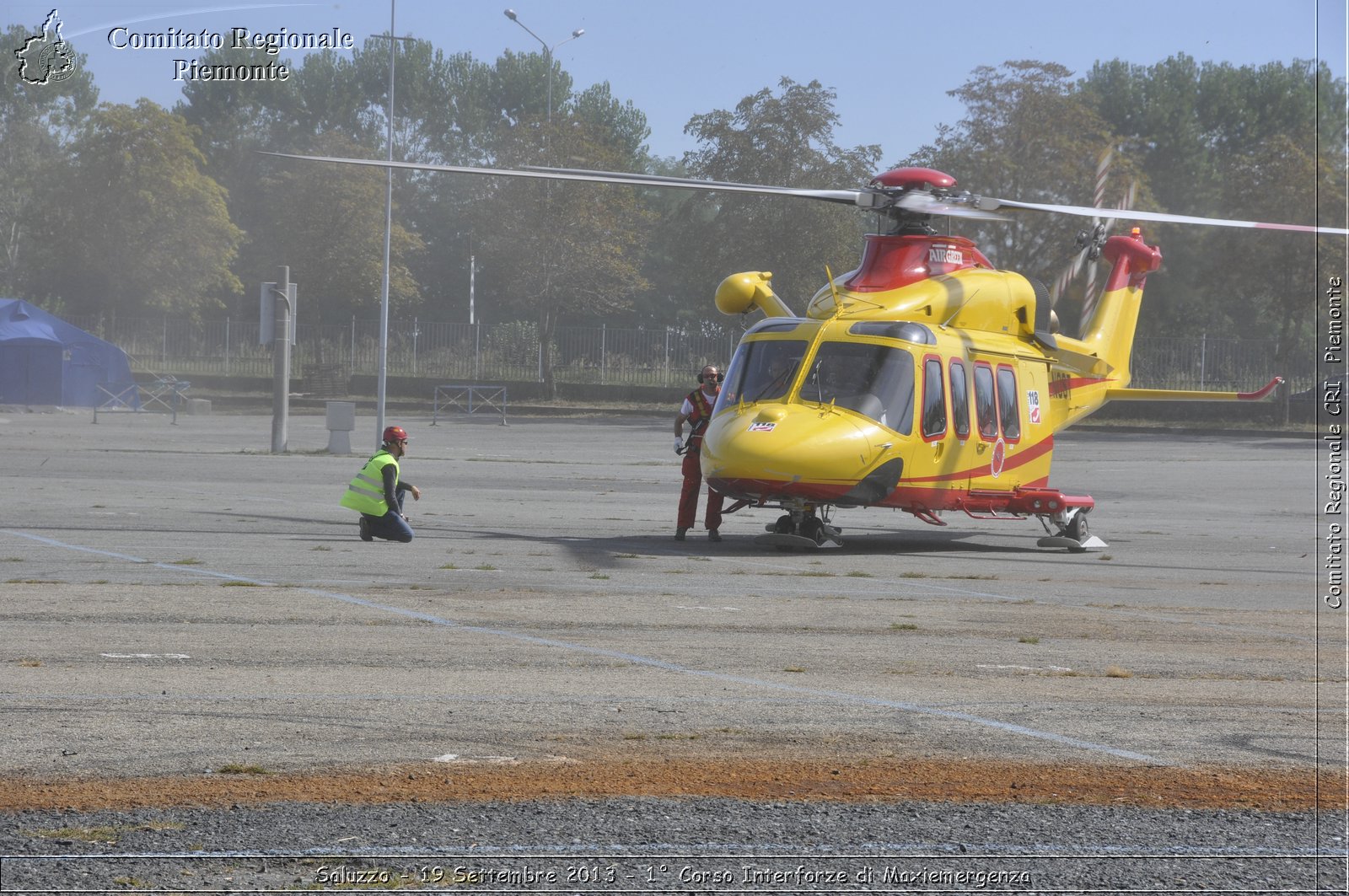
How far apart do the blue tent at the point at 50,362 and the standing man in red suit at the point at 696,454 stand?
3529 cm

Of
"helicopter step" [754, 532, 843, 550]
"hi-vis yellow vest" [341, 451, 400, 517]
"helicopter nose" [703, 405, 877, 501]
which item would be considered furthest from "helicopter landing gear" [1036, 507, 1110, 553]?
"hi-vis yellow vest" [341, 451, 400, 517]

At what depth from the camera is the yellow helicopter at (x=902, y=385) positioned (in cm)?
1398

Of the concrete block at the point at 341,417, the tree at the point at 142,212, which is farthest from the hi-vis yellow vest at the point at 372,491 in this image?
the tree at the point at 142,212

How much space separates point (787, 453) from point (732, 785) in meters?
8.02

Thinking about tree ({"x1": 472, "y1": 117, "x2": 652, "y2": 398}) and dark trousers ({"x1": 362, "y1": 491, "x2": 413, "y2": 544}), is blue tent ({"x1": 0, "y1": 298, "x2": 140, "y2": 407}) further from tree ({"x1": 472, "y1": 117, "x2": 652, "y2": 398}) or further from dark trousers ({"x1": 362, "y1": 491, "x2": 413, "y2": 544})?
dark trousers ({"x1": 362, "y1": 491, "x2": 413, "y2": 544})

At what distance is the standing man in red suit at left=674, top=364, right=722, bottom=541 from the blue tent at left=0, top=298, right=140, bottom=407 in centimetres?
3529

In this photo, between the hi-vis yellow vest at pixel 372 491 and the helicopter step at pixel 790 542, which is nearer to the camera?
the hi-vis yellow vest at pixel 372 491

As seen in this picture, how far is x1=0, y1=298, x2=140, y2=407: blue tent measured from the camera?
4519 cm

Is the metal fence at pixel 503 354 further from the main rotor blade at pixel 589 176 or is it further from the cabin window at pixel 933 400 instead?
the main rotor blade at pixel 589 176

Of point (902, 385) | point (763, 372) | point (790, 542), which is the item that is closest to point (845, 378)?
point (902, 385)

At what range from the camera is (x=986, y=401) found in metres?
15.8

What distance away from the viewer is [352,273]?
180 feet

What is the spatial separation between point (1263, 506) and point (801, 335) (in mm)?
11375

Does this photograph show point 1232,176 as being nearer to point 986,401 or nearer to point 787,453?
point 986,401
